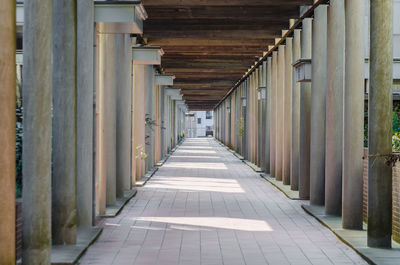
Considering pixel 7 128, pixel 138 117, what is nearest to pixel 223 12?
pixel 138 117

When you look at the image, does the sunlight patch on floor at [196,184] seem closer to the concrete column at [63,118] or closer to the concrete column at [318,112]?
the concrete column at [318,112]

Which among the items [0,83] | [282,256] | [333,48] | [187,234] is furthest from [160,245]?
[333,48]

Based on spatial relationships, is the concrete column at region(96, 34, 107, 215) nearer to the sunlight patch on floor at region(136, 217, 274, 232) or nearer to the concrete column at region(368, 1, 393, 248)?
the sunlight patch on floor at region(136, 217, 274, 232)

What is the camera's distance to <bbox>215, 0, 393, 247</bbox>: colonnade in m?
5.95

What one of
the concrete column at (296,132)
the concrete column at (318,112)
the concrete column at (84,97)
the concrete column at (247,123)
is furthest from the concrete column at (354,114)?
the concrete column at (247,123)

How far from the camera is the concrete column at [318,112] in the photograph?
361 inches

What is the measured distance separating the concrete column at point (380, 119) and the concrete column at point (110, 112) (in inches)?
145

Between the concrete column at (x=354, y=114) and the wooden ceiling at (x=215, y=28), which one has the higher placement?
the wooden ceiling at (x=215, y=28)

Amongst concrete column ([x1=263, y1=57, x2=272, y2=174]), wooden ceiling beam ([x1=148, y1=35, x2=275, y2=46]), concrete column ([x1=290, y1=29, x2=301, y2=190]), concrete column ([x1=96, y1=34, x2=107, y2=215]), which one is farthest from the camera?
concrete column ([x1=263, y1=57, x2=272, y2=174])

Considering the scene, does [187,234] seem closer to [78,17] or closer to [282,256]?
[282,256]

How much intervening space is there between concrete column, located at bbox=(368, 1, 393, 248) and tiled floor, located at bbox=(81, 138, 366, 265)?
41 cm

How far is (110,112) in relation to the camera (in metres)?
8.61

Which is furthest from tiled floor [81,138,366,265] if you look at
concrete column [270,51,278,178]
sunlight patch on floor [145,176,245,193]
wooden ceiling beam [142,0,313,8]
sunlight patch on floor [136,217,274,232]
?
concrete column [270,51,278,178]

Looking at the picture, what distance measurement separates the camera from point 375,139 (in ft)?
19.7
